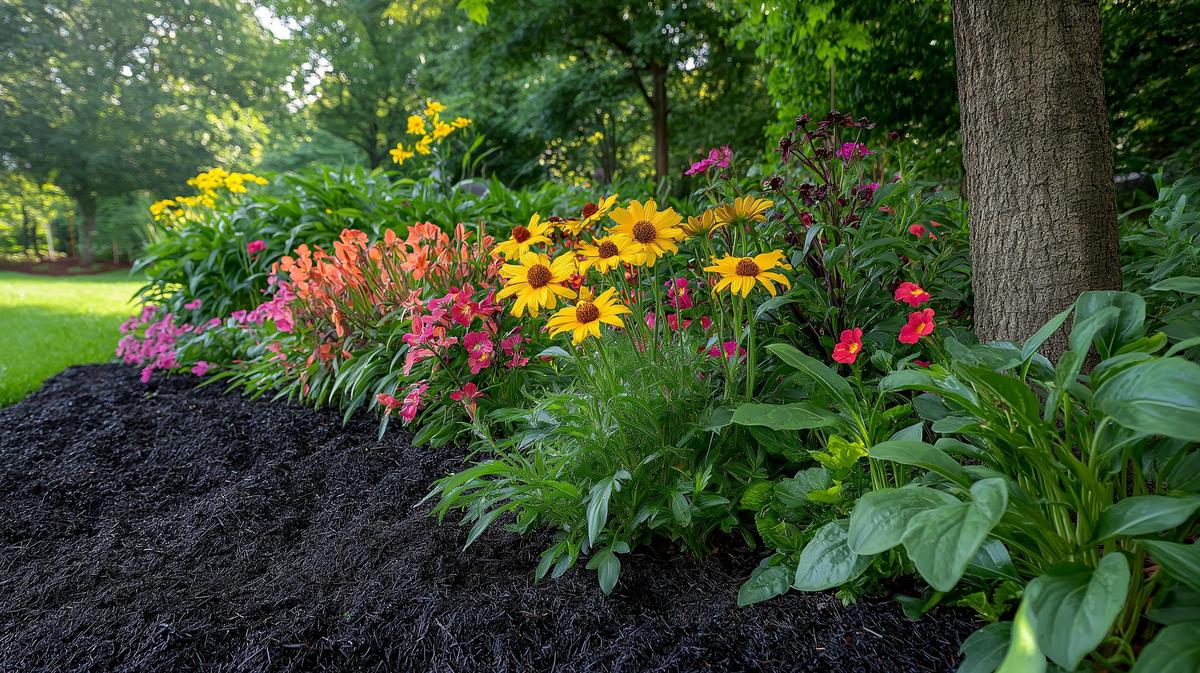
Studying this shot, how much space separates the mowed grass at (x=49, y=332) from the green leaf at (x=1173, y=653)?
4405mm

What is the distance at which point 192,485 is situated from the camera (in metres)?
2.04

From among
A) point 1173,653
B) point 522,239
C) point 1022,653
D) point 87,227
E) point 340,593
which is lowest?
point 340,593

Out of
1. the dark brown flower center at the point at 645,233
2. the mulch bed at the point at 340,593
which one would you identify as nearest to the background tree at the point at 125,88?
the mulch bed at the point at 340,593

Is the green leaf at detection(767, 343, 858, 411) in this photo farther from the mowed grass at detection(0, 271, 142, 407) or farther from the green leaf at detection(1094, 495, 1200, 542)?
the mowed grass at detection(0, 271, 142, 407)

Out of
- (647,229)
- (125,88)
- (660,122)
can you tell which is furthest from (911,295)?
(125,88)

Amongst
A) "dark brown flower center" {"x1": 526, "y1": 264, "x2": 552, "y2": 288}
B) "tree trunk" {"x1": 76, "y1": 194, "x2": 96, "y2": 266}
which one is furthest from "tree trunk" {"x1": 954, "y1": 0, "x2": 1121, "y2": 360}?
"tree trunk" {"x1": 76, "y1": 194, "x2": 96, "y2": 266}

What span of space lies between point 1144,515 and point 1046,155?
0.84 m

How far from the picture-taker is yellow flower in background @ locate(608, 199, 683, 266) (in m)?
1.33

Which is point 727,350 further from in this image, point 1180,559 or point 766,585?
point 1180,559

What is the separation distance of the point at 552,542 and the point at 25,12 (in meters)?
21.7

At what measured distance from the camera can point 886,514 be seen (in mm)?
871

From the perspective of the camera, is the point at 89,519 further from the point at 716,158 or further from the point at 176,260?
the point at 176,260

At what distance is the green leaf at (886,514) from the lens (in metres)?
0.83

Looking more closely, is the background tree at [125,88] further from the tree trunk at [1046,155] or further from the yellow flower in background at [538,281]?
the tree trunk at [1046,155]
